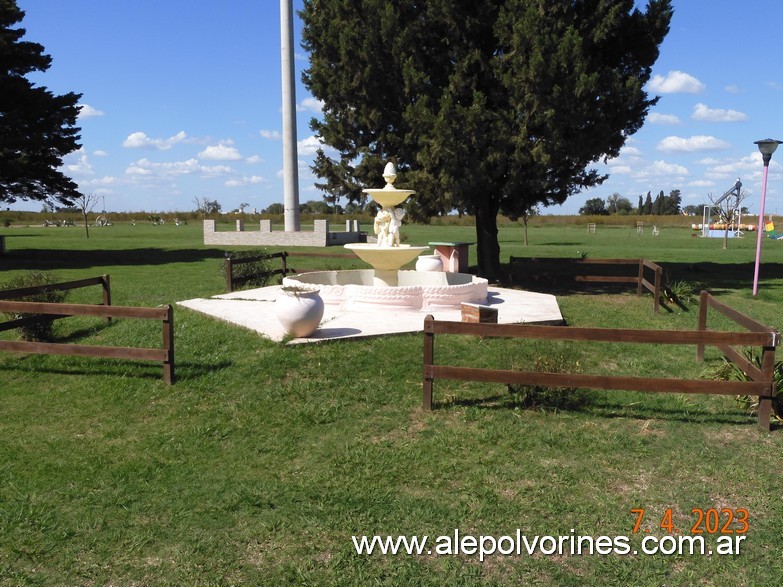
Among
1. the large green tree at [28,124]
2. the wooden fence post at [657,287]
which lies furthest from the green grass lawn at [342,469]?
the large green tree at [28,124]

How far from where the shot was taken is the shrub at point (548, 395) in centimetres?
726

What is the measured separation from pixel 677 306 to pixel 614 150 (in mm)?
6617

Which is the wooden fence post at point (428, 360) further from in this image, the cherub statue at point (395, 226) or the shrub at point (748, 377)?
the cherub statue at point (395, 226)

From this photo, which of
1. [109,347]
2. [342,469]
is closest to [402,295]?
[109,347]

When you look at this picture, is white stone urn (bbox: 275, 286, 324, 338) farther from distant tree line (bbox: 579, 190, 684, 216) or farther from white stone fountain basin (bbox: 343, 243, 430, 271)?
distant tree line (bbox: 579, 190, 684, 216)

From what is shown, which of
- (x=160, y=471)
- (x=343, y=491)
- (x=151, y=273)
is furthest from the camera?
(x=151, y=273)

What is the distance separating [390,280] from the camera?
14.7 metres

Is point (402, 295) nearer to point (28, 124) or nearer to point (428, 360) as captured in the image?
point (428, 360)

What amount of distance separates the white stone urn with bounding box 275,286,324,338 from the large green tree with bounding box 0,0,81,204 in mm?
21554

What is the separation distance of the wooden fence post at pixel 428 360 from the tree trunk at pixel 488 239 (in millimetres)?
12876

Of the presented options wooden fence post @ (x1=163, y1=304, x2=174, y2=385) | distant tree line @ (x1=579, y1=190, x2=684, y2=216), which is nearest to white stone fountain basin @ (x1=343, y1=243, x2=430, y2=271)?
wooden fence post @ (x1=163, y1=304, x2=174, y2=385)

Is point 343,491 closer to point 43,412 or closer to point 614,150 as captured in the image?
point 43,412

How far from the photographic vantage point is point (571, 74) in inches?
627

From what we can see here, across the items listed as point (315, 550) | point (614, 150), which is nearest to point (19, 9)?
point (614, 150)
